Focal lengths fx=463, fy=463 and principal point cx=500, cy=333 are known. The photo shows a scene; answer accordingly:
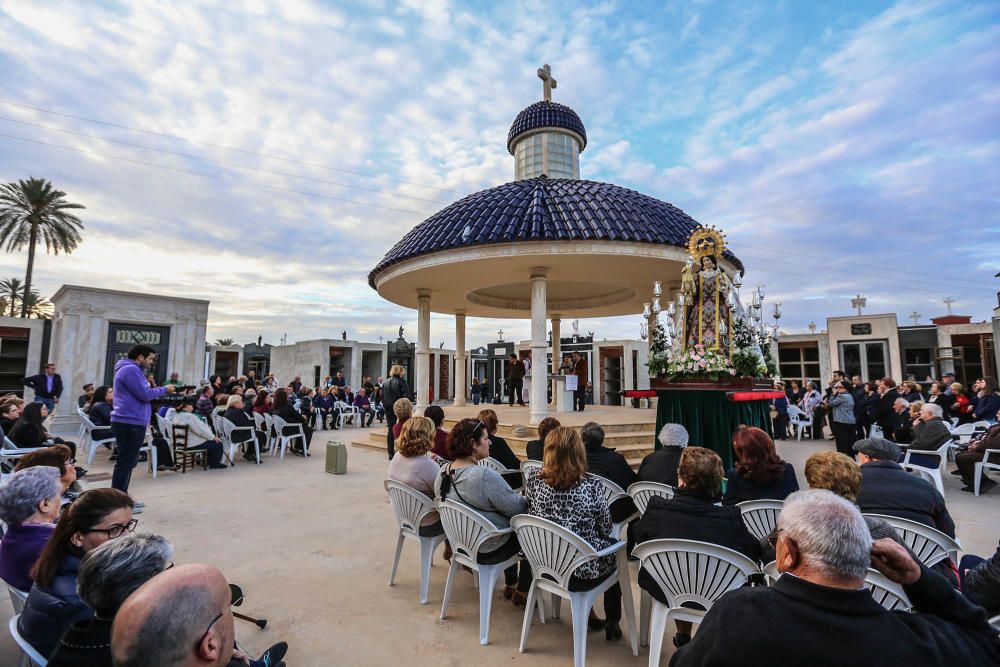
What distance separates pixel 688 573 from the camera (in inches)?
93.0

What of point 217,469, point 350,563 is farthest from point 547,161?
point 350,563

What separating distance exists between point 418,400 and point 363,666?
8843 mm

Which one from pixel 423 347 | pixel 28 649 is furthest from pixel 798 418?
pixel 28 649

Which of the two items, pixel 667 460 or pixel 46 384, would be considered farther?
pixel 46 384

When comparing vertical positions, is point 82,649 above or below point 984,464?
above

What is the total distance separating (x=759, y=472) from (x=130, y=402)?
6.39 metres

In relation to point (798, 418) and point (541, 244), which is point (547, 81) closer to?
point (541, 244)

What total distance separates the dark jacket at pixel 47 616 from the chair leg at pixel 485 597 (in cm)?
197

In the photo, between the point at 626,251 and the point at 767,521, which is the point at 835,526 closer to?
the point at 767,521

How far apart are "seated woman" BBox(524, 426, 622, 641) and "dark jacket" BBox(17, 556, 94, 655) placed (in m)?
2.25

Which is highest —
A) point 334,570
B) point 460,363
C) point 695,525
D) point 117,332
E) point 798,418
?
point 117,332

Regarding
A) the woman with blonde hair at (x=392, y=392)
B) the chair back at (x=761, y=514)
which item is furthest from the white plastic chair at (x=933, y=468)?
the woman with blonde hair at (x=392, y=392)

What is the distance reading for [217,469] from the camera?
823 centimetres

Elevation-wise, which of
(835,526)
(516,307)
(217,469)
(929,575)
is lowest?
(217,469)
